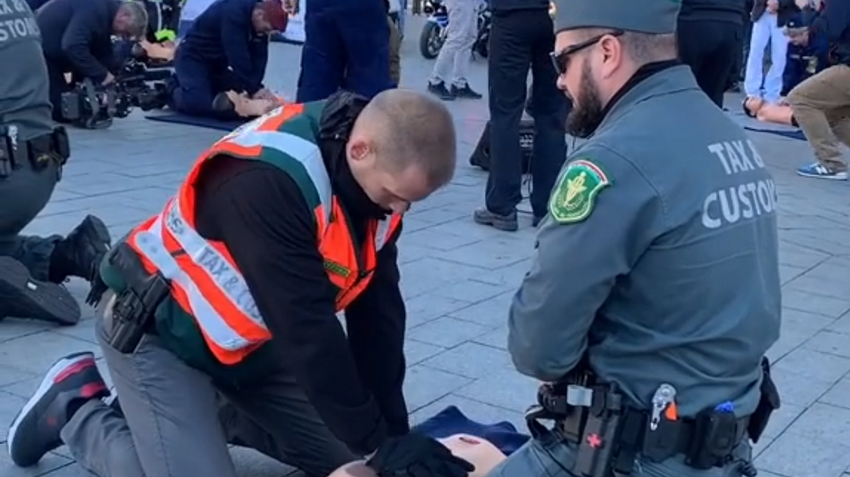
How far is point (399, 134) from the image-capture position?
2650 millimetres

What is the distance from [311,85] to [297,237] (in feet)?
16.2

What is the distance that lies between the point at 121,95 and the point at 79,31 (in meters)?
0.78

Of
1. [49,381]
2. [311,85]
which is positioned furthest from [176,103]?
[49,381]

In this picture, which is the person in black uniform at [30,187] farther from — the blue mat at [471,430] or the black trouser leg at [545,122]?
the black trouser leg at [545,122]

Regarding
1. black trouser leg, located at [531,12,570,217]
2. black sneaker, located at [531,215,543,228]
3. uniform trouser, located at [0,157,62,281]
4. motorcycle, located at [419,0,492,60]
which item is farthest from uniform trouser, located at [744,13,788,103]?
uniform trouser, located at [0,157,62,281]

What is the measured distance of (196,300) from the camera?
9.57 feet

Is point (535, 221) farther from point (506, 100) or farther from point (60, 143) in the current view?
point (60, 143)

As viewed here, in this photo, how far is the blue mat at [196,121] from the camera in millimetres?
9328

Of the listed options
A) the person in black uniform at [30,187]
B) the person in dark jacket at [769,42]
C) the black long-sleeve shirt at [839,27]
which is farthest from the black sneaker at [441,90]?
the person in black uniform at [30,187]

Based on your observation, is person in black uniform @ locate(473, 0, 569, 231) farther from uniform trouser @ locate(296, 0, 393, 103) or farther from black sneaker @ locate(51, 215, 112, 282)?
black sneaker @ locate(51, 215, 112, 282)

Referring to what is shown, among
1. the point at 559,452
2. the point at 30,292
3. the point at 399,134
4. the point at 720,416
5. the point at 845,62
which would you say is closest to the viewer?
the point at 720,416

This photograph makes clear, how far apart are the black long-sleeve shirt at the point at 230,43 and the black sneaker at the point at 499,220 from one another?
11.2 feet

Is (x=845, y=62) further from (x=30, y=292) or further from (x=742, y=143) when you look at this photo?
(x=742, y=143)

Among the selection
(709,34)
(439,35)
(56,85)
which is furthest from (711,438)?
Answer: (439,35)
